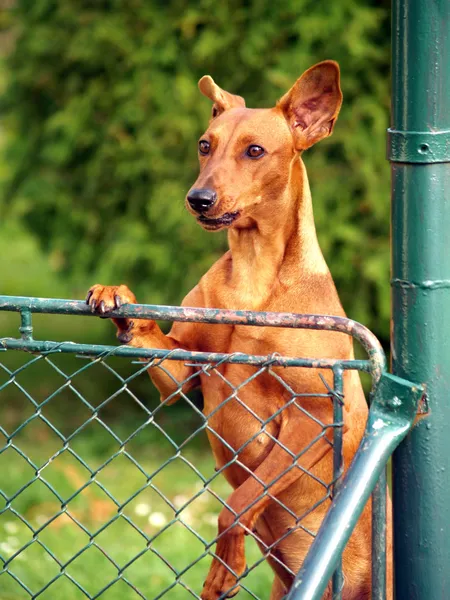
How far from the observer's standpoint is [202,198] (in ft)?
7.90

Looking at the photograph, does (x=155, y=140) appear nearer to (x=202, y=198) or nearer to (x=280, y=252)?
(x=280, y=252)

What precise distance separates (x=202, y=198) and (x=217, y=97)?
0.48 meters

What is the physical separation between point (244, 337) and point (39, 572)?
56.6 inches

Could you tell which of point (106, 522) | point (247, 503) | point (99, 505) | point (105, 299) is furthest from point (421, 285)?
point (99, 505)

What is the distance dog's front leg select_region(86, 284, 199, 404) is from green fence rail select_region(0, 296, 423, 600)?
4cm

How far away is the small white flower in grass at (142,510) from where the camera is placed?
13.9 ft

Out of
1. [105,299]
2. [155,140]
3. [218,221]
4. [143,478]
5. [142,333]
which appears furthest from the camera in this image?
[155,140]

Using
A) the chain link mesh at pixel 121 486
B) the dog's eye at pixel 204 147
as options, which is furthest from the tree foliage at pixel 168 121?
the dog's eye at pixel 204 147

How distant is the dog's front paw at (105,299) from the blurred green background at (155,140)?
2.42 metres

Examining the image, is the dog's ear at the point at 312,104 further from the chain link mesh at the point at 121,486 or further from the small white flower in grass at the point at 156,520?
the small white flower in grass at the point at 156,520

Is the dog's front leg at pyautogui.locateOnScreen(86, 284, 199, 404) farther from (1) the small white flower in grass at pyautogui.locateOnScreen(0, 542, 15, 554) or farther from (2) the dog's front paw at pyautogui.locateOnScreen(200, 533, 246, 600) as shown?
(1) the small white flower in grass at pyautogui.locateOnScreen(0, 542, 15, 554)

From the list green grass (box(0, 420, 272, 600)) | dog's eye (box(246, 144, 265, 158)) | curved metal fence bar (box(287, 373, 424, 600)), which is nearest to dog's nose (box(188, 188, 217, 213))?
dog's eye (box(246, 144, 265, 158))

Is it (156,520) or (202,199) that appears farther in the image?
(156,520)

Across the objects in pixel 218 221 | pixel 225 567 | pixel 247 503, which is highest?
pixel 218 221
